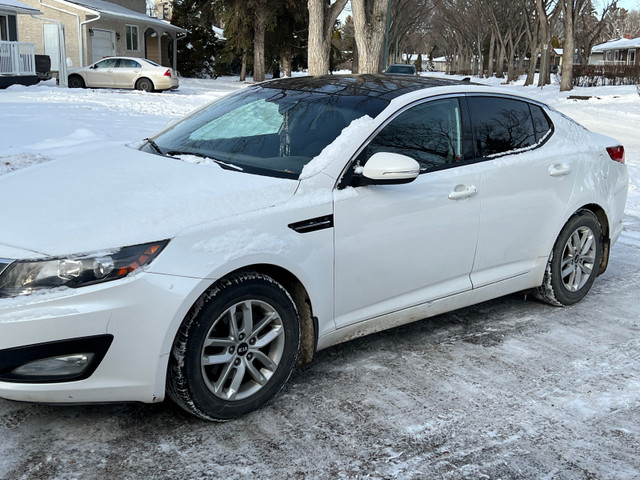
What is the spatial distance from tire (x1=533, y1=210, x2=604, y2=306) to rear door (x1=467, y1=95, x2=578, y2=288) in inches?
6.3

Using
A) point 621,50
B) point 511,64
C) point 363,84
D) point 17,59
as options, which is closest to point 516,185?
point 363,84

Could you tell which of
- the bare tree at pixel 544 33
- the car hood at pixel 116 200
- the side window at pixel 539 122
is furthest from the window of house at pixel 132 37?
the car hood at pixel 116 200

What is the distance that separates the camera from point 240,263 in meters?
3.26

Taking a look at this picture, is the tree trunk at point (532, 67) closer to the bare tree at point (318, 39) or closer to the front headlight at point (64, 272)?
the bare tree at point (318, 39)

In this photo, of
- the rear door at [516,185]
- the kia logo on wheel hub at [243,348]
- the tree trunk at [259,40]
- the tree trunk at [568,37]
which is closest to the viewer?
the kia logo on wheel hub at [243,348]

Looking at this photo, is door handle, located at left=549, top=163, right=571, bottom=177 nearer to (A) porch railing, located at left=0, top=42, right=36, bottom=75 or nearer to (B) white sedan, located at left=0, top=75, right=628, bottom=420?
(B) white sedan, located at left=0, top=75, right=628, bottom=420

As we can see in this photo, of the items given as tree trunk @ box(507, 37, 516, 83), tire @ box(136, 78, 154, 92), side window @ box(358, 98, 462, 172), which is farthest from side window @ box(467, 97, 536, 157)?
tree trunk @ box(507, 37, 516, 83)

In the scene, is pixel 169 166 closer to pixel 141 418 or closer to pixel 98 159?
pixel 98 159

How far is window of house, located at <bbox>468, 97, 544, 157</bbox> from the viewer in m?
4.57

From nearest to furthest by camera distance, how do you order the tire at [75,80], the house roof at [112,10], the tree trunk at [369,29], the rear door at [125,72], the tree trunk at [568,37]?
the tree trunk at [369,29]
the rear door at [125,72]
the tire at [75,80]
the tree trunk at [568,37]
the house roof at [112,10]

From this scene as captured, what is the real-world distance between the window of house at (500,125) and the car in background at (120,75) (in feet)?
85.7

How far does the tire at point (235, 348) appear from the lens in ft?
10.4

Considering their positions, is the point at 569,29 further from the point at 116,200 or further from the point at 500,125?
the point at 116,200

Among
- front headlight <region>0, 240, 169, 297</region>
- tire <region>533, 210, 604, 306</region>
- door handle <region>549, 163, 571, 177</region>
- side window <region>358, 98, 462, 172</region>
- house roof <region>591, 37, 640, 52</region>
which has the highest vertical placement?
house roof <region>591, 37, 640, 52</region>
